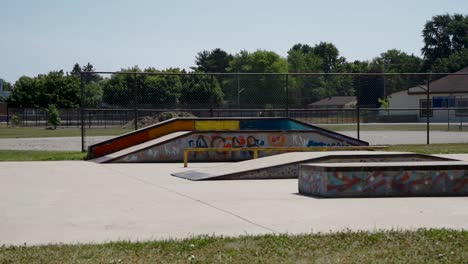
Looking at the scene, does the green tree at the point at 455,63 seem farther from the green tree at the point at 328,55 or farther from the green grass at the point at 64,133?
the green grass at the point at 64,133

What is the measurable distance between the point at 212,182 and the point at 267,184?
1.26 meters

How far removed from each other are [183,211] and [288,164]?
6.04 m

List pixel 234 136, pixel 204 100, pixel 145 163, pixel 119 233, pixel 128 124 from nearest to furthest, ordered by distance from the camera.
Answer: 1. pixel 119 233
2. pixel 145 163
3. pixel 234 136
4. pixel 204 100
5. pixel 128 124

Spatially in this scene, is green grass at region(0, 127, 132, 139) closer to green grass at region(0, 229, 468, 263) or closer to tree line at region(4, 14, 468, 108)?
tree line at region(4, 14, 468, 108)

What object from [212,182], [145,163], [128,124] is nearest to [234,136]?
[145,163]

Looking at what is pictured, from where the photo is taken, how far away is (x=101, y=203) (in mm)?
12000

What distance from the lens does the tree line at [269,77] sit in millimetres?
37594

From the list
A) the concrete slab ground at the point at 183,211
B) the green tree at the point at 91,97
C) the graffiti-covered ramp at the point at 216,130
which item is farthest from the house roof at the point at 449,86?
the concrete slab ground at the point at 183,211

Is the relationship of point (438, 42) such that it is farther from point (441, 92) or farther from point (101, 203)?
point (101, 203)

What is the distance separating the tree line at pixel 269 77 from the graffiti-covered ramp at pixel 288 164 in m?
15.6

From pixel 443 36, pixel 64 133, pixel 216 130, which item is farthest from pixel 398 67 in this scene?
pixel 216 130

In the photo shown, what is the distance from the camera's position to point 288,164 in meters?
16.7

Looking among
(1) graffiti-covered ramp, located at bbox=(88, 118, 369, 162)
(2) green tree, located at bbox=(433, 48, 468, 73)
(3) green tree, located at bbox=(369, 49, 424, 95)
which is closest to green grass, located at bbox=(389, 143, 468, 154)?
(1) graffiti-covered ramp, located at bbox=(88, 118, 369, 162)

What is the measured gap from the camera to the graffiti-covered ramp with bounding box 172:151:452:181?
16.0 m
